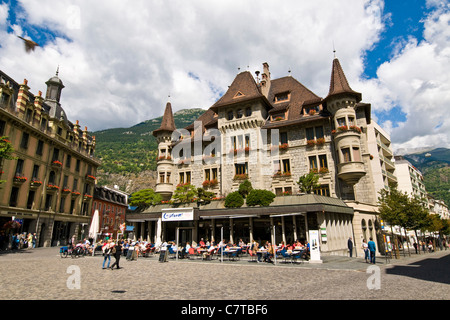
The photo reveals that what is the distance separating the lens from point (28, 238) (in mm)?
33281

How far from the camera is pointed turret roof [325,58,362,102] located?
97.3 ft

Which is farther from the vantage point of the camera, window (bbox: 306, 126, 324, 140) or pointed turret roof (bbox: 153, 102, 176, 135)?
pointed turret roof (bbox: 153, 102, 176, 135)

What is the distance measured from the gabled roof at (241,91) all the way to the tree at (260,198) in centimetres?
1290

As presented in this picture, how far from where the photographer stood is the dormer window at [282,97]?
3697 cm

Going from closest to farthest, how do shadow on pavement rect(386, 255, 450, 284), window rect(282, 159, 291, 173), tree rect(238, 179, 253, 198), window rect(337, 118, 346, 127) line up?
shadow on pavement rect(386, 255, 450, 284), tree rect(238, 179, 253, 198), window rect(337, 118, 346, 127), window rect(282, 159, 291, 173)

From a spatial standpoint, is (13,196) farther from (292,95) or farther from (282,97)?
(292,95)

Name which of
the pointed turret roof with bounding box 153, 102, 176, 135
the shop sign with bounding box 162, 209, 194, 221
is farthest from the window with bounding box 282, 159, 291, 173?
the pointed turret roof with bounding box 153, 102, 176, 135

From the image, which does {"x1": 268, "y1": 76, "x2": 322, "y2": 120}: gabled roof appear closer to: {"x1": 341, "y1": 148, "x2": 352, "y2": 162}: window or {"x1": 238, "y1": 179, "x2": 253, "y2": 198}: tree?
{"x1": 341, "y1": 148, "x2": 352, "y2": 162}: window

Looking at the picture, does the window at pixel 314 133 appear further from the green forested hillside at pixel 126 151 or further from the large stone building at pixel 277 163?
the green forested hillside at pixel 126 151

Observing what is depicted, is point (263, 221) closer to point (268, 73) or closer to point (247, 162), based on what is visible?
point (247, 162)

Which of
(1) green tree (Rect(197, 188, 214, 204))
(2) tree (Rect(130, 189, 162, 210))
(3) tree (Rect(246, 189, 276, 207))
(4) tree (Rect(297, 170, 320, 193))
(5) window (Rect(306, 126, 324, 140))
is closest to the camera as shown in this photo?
(3) tree (Rect(246, 189, 276, 207))

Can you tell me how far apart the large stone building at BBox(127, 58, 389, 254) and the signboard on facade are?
0.41 feet

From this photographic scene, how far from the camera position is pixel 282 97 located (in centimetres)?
3750
